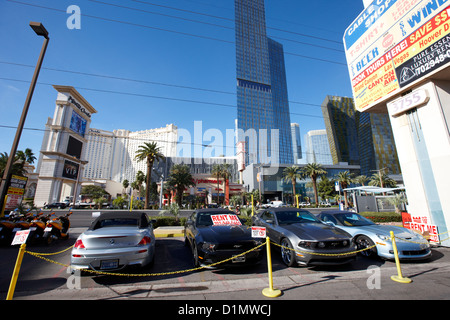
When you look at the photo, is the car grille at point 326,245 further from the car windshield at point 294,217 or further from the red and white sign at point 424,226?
the red and white sign at point 424,226

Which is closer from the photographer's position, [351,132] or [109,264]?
[109,264]

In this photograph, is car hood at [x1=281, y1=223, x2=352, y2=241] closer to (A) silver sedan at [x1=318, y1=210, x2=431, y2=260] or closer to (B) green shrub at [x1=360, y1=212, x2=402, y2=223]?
(A) silver sedan at [x1=318, y1=210, x2=431, y2=260]

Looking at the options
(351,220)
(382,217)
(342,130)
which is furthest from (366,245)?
(342,130)

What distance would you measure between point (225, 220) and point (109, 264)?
3383mm

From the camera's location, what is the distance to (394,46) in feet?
31.4

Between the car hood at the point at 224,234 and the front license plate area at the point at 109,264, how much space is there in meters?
Answer: 2.01

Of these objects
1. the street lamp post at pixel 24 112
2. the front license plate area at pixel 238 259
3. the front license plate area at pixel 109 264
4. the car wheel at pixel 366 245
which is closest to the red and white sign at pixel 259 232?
the front license plate area at pixel 238 259

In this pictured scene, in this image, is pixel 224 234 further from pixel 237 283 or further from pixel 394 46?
pixel 394 46

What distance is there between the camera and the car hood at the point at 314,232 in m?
5.04

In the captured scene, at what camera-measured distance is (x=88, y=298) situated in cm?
356

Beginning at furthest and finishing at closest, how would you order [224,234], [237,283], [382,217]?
[382,217] → [224,234] → [237,283]

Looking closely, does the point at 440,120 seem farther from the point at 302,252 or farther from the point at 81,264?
Result: the point at 81,264
